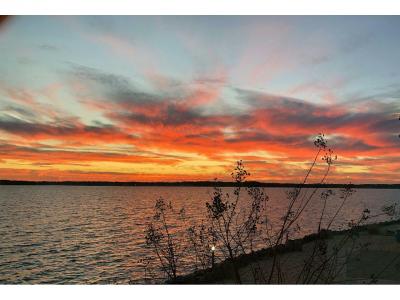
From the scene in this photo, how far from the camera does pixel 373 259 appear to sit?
314 inches

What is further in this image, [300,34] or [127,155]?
[127,155]

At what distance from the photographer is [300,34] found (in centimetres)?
690

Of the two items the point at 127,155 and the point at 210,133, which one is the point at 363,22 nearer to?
the point at 210,133

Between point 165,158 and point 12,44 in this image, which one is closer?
point 12,44

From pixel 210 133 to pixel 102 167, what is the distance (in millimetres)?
5975

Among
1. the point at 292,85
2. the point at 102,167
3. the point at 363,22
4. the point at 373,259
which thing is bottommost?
the point at 373,259
